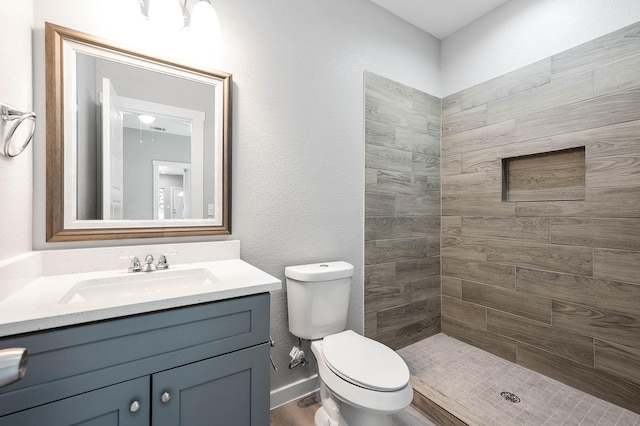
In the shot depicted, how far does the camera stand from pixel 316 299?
1.59 meters

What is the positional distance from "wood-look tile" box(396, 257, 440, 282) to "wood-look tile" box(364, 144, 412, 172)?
0.73 meters

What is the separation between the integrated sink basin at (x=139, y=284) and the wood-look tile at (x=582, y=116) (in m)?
2.16

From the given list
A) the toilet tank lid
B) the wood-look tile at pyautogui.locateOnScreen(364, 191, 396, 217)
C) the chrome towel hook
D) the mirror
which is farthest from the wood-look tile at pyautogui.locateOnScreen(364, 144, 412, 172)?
the chrome towel hook

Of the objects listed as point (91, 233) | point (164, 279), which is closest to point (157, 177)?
point (91, 233)

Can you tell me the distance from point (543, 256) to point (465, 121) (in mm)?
1147

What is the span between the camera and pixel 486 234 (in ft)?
7.14

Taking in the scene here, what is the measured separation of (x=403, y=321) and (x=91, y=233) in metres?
2.05

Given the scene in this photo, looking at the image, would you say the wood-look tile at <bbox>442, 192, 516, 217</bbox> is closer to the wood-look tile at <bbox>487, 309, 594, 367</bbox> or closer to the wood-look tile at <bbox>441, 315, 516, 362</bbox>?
the wood-look tile at <bbox>487, 309, 594, 367</bbox>

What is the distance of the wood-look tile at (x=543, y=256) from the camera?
5.65 feet

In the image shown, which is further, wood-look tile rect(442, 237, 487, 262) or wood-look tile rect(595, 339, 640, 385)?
wood-look tile rect(442, 237, 487, 262)

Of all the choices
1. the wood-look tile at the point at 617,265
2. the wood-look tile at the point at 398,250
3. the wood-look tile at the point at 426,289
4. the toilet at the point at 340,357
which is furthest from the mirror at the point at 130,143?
the wood-look tile at the point at 617,265

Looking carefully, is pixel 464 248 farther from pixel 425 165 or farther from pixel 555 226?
pixel 425 165

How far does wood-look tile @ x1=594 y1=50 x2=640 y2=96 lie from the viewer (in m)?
1.55

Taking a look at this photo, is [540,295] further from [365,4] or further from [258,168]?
[365,4]
